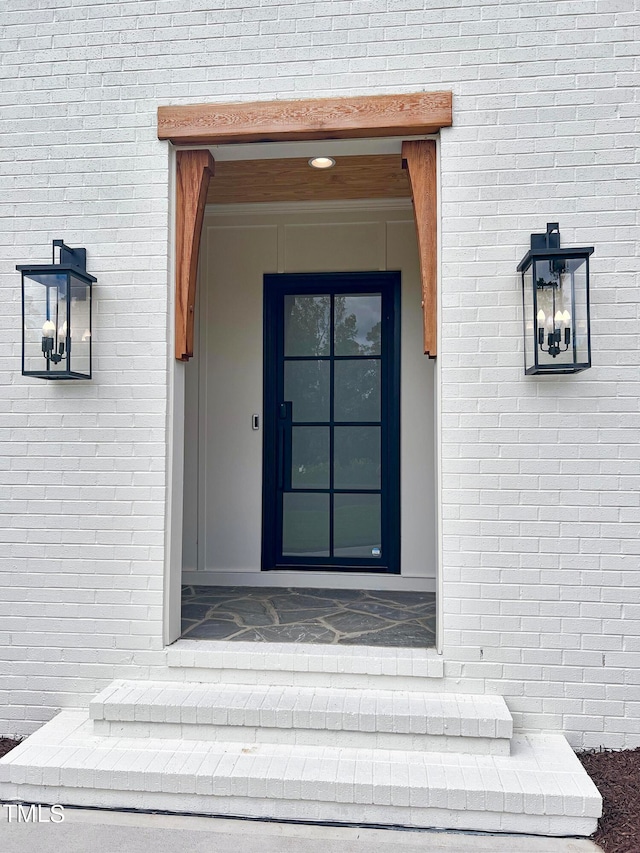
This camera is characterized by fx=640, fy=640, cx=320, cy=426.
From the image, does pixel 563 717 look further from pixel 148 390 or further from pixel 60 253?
pixel 60 253

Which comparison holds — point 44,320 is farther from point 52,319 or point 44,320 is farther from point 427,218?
point 427,218

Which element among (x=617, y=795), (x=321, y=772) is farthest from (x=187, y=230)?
(x=617, y=795)

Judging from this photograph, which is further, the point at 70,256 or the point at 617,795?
the point at 70,256

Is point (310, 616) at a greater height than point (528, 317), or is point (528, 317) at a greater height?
point (528, 317)

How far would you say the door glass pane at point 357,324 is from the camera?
4277mm

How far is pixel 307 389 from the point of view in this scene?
4.31m

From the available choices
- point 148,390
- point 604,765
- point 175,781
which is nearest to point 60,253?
point 148,390

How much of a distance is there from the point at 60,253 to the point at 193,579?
2.31 meters

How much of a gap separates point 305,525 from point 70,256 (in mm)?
2242

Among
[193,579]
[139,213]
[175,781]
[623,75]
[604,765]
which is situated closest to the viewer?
[175,781]

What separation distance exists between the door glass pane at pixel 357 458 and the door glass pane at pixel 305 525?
194 millimetres

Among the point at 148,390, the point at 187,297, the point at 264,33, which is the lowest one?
the point at 148,390

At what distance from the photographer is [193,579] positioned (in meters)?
4.24

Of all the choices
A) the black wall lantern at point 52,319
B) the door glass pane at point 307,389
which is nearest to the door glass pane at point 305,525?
the door glass pane at point 307,389
